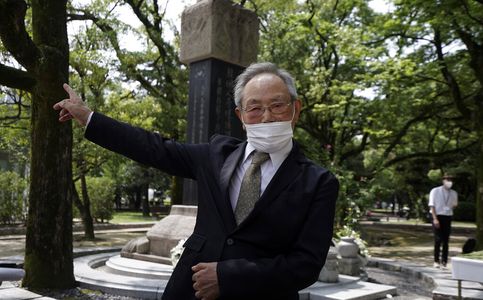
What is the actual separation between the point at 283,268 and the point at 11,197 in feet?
61.1

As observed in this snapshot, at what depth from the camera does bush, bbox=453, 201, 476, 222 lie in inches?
1312

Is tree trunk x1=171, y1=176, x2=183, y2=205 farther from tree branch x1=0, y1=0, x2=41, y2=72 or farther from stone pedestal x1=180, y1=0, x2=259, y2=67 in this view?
tree branch x1=0, y1=0, x2=41, y2=72

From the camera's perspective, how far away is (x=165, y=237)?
7262 millimetres

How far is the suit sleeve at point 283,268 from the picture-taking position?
1.71 metres

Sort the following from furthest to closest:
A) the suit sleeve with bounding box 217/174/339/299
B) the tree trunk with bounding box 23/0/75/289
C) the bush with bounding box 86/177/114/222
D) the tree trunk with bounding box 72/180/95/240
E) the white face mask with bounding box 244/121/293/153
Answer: the bush with bounding box 86/177/114/222, the tree trunk with bounding box 72/180/95/240, the tree trunk with bounding box 23/0/75/289, the white face mask with bounding box 244/121/293/153, the suit sleeve with bounding box 217/174/339/299

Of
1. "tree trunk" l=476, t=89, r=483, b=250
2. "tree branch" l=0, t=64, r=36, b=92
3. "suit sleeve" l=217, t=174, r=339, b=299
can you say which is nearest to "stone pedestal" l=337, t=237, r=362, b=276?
"tree trunk" l=476, t=89, r=483, b=250

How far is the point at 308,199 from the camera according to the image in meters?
1.86

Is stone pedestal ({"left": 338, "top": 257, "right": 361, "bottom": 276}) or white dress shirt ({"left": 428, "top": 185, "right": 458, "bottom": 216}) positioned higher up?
white dress shirt ({"left": 428, "top": 185, "right": 458, "bottom": 216})

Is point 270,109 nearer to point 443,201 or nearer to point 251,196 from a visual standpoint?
point 251,196

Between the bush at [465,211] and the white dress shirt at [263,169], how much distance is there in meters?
35.3

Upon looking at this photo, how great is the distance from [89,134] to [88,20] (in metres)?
13.3

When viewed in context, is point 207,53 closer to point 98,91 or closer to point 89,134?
point 89,134

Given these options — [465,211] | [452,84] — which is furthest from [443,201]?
[465,211]

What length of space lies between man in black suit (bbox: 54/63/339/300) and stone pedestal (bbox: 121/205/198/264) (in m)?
5.12
